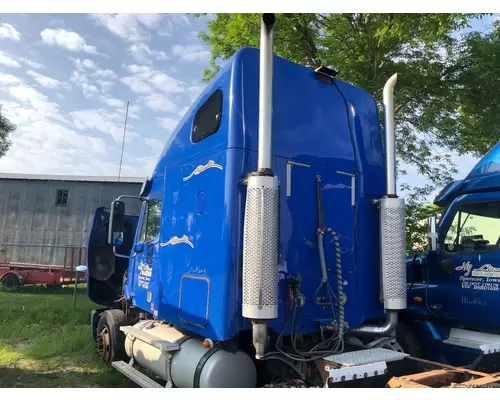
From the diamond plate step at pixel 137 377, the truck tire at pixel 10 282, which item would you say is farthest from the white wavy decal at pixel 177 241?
the truck tire at pixel 10 282

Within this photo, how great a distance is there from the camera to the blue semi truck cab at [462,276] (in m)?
5.10

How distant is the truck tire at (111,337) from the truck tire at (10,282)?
10324mm

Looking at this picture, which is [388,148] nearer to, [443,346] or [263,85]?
[263,85]

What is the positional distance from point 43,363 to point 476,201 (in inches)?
259

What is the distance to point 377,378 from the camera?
12.1ft

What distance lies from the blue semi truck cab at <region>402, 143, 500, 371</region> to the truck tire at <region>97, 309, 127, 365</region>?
13.2 ft

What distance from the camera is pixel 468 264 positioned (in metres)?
5.33

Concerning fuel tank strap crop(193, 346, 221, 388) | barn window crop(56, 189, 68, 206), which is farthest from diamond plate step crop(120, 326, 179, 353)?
barn window crop(56, 189, 68, 206)

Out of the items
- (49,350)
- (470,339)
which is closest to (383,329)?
(470,339)

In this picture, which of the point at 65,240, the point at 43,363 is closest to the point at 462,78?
the point at 43,363

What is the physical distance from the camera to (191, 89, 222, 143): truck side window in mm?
4426

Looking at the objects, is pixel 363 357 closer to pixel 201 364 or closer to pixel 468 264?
pixel 201 364

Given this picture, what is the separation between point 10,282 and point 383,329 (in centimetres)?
1476

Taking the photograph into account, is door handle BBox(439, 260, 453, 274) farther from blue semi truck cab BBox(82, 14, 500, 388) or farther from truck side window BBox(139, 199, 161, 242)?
truck side window BBox(139, 199, 161, 242)
